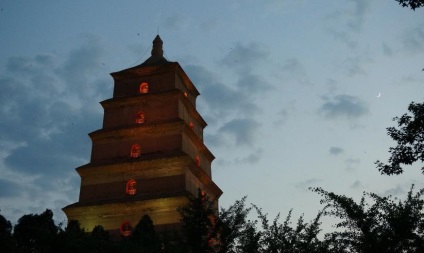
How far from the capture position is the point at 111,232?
28.0m

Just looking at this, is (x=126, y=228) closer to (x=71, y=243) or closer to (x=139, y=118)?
(x=139, y=118)

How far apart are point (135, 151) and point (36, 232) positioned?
41.4ft

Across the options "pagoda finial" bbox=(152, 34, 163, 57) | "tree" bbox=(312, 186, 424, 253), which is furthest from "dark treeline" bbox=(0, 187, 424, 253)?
"pagoda finial" bbox=(152, 34, 163, 57)

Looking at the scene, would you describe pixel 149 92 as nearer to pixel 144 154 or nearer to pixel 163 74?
pixel 163 74

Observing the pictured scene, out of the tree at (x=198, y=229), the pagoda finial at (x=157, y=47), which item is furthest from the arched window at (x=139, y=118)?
the tree at (x=198, y=229)

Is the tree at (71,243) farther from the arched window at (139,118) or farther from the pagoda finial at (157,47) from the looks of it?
the pagoda finial at (157,47)

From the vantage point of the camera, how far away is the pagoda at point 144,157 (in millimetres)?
28000

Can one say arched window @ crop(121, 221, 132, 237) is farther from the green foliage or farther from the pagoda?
the green foliage

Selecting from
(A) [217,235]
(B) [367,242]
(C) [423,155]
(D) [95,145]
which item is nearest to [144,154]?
(D) [95,145]

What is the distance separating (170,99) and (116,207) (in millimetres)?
8156

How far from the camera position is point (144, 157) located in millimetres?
29500

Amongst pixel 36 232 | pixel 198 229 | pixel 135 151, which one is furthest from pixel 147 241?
pixel 135 151

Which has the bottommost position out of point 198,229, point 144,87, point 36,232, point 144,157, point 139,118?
point 36,232

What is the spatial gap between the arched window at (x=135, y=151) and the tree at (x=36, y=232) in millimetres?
7035
